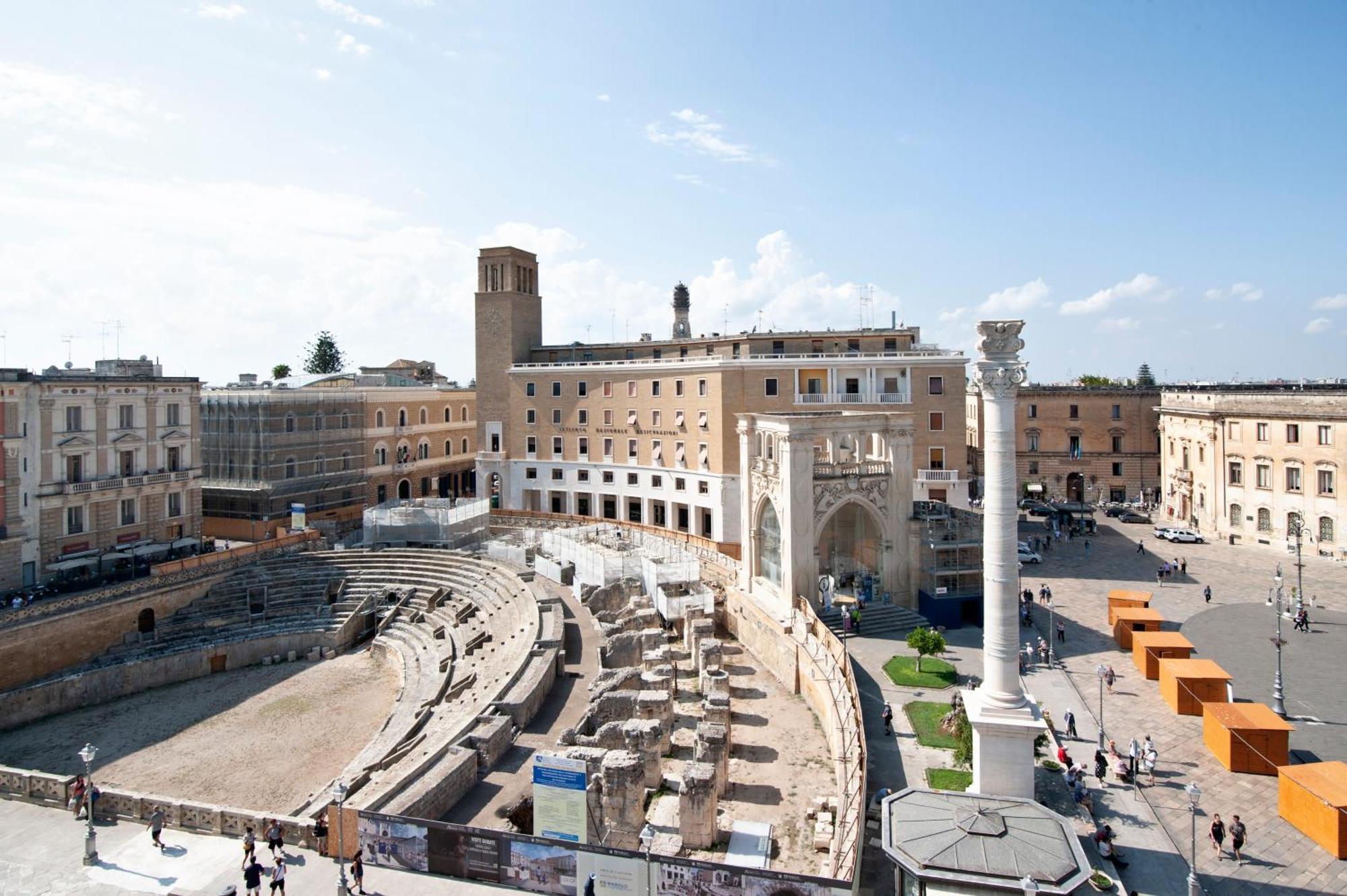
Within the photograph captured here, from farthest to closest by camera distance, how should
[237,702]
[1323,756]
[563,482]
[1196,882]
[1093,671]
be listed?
[563,482], [237,702], [1093,671], [1323,756], [1196,882]

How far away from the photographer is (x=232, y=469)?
4831 cm

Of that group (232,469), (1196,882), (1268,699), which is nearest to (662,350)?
(232,469)

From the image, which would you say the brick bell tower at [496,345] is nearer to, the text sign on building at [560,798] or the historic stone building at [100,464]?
the historic stone building at [100,464]

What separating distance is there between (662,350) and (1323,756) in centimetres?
4171

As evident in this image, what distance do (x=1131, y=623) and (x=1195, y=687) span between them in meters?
6.13

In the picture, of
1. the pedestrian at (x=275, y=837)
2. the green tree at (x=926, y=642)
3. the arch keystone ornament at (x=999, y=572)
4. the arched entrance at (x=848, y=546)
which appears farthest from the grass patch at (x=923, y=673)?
the pedestrian at (x=275, y=837)

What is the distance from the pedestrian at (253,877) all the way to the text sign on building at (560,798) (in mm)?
4650

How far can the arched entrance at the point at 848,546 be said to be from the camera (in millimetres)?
38031

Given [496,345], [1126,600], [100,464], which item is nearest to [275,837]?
[1126,600]

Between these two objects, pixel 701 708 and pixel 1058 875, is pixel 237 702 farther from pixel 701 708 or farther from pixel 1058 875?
pixel 1058 875

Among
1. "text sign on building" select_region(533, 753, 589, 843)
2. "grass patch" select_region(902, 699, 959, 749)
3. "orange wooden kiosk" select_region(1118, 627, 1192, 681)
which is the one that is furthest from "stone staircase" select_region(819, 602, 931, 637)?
"text sign on building" select_region(533, 753, 589, 843)

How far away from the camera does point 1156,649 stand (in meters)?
27.3

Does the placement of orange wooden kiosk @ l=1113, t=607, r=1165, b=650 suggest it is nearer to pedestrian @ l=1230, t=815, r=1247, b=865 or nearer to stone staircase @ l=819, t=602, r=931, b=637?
stone staircase @ l=819, t=602, r=931, b=637

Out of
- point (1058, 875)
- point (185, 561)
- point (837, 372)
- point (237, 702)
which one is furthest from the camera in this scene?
point (837, 372)
